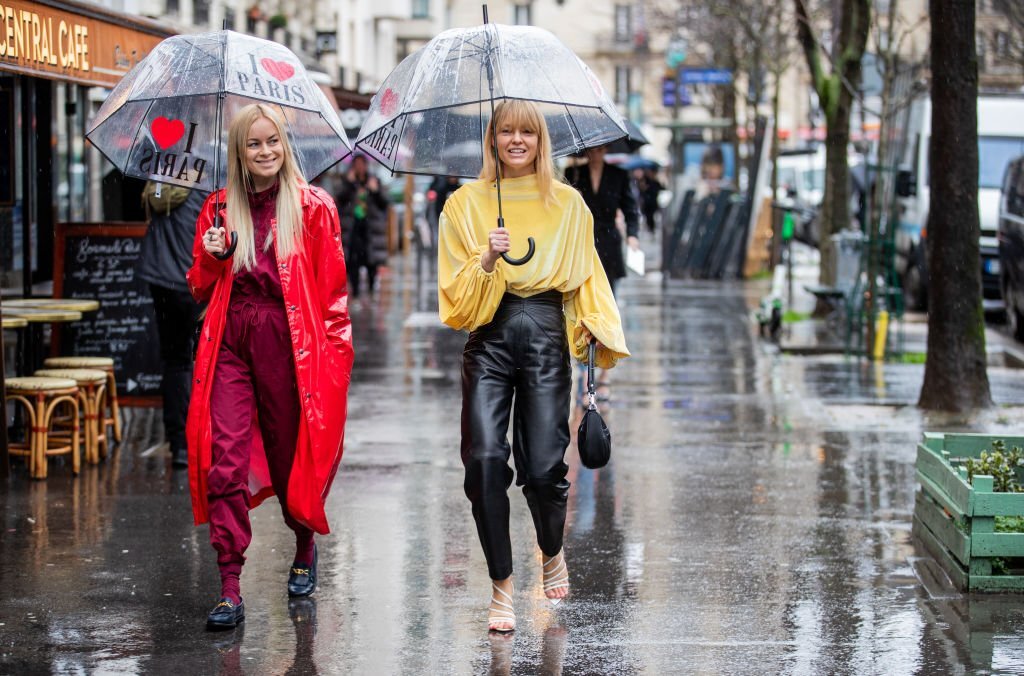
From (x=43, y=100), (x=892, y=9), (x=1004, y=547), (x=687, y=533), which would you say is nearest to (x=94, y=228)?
(x=43, y=100)

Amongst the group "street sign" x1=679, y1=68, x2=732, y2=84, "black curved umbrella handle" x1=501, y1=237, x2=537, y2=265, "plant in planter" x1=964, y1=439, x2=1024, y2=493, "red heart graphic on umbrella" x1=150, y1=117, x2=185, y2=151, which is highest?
"street sign" x1=679, y1=68, x2=732, y2=84

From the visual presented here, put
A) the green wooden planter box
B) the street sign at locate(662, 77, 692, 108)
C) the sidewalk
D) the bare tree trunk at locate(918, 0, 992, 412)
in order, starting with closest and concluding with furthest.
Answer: the green wooden planter box < the bare tree trunk at locate(918, 0, 992, 412) < the sidewalk < the street sign at locate(662, 77, 692, 108)

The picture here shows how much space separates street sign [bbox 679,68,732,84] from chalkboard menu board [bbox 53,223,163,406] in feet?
65.0

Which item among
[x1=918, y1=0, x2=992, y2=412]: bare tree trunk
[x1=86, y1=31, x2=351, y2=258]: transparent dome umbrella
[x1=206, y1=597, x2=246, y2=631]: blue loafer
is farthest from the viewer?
[x1=918, y1=0, x2=992, y2=412]: bare tree trunk

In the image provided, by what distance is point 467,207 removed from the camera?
5.83 m

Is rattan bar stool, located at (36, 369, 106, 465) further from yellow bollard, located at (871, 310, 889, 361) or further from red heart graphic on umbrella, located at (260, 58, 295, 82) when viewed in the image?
yellow bollard, located at (871, 310, 889, 361)

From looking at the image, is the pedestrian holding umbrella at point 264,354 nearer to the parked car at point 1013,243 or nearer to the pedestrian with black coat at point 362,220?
the parked car at point 1013,243

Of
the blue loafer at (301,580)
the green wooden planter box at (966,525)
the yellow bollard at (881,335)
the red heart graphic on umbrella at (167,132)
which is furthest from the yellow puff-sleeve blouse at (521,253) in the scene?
the yellow bollard at (881,335)

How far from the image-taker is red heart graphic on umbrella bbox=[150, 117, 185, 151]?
6992 mm

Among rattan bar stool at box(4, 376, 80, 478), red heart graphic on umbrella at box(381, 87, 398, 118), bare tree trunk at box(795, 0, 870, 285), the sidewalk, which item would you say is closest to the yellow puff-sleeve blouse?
red heart graphic on umbrella at box(381, 87, 398, 118)

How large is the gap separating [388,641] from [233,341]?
3.95 feet

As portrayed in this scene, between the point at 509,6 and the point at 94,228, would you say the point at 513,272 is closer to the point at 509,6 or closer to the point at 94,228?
the point at 94,228

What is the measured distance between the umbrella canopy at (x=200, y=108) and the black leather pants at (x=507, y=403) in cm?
125

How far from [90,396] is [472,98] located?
403 centimetres
